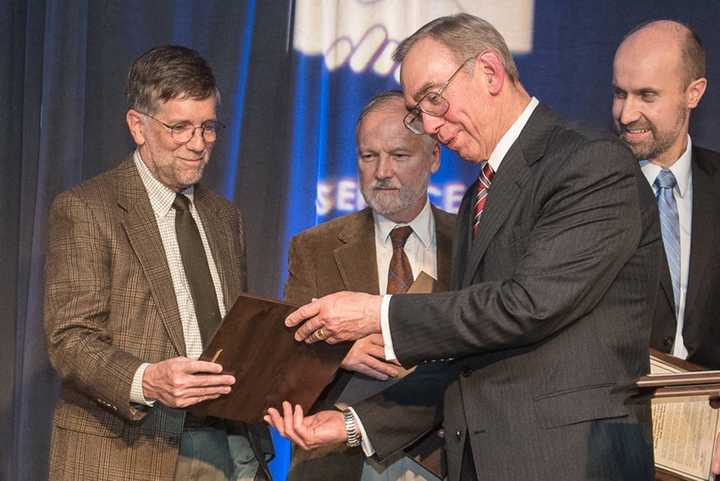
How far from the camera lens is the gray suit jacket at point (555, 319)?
219 centimetres

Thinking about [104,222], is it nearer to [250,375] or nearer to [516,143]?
[250,375]

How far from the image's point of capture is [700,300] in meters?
2.92

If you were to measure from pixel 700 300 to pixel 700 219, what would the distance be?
0.26 m

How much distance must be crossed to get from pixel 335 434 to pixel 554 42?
85.4 inches

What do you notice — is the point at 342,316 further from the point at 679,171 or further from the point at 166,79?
the point at 679,171

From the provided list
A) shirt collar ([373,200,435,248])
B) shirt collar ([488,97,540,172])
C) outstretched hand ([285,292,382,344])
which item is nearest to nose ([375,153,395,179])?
shirt collar ([373,200,435,248])

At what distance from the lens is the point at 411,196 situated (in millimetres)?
3312

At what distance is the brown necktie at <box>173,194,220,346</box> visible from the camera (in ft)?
9.58

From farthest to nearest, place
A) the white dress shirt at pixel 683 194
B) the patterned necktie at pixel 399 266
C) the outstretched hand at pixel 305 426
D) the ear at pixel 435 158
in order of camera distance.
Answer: the ear at pixel 435 158 < the patterned necktie at pixel 399 266 < the white dress shirt at pixel 683 194 < the outstretched hand at pixel 305 426

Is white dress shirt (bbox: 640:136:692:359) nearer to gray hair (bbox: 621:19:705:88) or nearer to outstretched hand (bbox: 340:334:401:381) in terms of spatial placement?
gray hair (bbox: 621:19:705:88)

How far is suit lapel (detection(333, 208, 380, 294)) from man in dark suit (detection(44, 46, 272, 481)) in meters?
0.35

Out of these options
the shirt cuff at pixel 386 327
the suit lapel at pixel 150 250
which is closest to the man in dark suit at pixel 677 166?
the shirt cuff at pixel 386 327

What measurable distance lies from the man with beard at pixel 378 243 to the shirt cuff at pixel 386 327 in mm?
673

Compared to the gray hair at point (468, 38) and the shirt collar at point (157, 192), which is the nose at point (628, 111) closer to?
the gray hair at point (468, 38)
